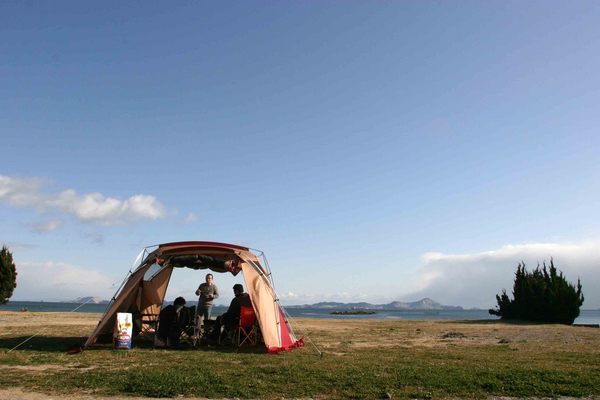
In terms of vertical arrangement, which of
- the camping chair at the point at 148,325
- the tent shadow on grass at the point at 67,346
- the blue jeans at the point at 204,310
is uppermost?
the blue jeans at the point at 204,310

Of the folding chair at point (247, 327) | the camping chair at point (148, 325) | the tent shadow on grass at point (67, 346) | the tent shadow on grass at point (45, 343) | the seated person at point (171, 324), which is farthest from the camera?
the camping chair at point (148, 325)

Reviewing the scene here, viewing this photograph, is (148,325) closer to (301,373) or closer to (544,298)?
(301,373)

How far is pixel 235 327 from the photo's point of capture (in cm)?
1430

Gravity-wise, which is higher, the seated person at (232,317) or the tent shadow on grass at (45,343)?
the seated person at (232,317)

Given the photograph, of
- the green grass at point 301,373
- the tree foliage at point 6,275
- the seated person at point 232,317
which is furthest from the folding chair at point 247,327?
the tree foliage at point 6,275

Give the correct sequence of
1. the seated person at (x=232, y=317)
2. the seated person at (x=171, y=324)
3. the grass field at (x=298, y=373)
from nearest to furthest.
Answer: the grass field at (x=298, y=373) < the seated person at (x=171, y=324) < the seated person at (x=232, y=317)

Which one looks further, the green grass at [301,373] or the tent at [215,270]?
the tent at [215,270]

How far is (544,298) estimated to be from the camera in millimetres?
37312

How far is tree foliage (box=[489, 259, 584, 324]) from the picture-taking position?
3647 cm

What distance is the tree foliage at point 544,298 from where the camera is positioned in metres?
36.5

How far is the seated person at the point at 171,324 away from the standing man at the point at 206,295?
622mm

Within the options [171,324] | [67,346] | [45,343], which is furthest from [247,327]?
[45,343]

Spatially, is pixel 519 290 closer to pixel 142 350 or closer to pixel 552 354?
pixel 552 354

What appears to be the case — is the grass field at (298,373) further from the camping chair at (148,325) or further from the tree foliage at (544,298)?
the tree foliage at (544,298)
